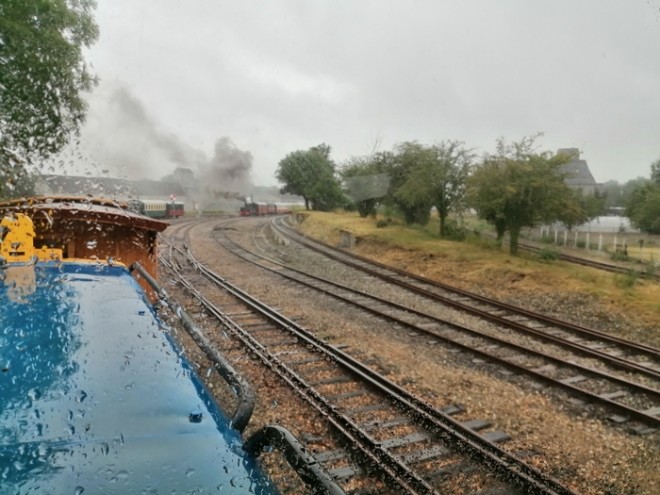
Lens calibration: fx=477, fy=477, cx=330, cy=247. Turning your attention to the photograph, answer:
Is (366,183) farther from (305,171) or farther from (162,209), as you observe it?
(305,171)

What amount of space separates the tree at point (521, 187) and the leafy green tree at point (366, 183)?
12.7 m

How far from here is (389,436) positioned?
5.79m

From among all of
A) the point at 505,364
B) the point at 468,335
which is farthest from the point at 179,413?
the point at 468,335

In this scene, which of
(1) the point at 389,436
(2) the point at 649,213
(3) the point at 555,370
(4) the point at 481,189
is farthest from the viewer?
(2) the point at 649,213

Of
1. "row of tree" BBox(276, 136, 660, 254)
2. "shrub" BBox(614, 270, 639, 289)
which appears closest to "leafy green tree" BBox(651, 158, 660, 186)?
"row of tree" BBox(276, 136, 660, 254)

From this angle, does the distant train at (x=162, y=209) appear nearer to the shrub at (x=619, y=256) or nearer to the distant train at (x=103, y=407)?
the shrub at (x=619, y=256)

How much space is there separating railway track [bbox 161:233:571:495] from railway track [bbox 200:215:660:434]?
236 centimetres

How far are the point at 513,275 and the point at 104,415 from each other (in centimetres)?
1627

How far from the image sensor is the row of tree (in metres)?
18.5

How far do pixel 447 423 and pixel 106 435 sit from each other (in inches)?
194

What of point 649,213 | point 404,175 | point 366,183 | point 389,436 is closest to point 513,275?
point 389,436

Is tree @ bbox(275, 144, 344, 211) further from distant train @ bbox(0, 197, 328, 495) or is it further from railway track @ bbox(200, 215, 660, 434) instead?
distant train @ bbox(0, 197, 328, 495)

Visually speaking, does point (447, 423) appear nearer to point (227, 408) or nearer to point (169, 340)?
point (227, 408)

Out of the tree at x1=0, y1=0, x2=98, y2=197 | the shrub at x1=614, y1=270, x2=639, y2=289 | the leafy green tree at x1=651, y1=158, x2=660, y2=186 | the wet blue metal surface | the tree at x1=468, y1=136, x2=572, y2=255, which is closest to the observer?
the wet blue metal surface
